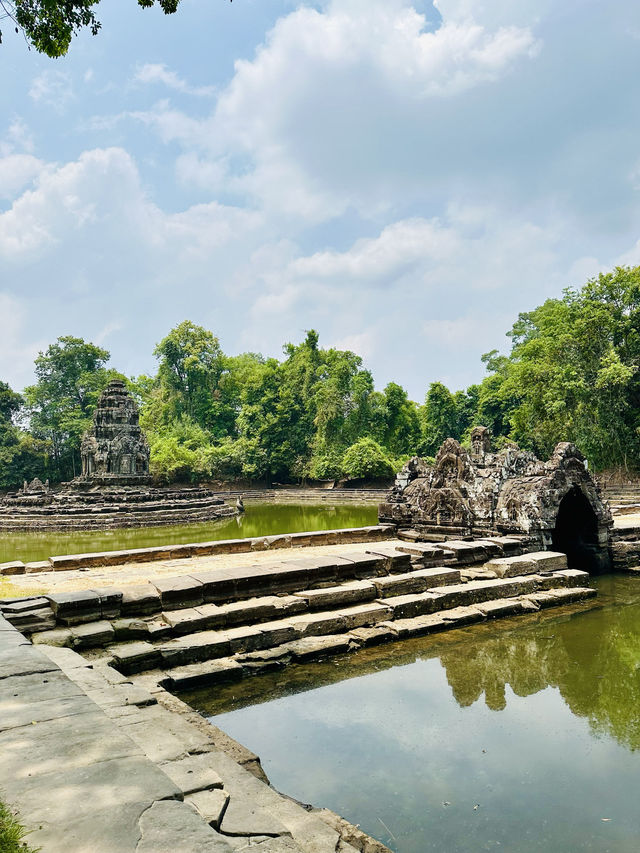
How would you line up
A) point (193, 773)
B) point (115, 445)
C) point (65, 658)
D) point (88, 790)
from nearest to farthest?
point (88, 790) → point (193, 773) → point (65, 658) → point (115, 445)

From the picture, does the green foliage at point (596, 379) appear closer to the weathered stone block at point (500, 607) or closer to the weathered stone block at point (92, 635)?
the weathered stone block at point (500, 607)

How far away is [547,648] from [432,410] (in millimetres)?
41023

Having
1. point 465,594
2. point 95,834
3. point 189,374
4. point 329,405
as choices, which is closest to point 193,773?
point 95,834

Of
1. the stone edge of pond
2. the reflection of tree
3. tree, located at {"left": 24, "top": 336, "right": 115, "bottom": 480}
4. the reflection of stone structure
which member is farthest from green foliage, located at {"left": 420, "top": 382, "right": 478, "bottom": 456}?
the reflection of tree

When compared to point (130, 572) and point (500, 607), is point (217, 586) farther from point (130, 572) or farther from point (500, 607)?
point (500, 607)

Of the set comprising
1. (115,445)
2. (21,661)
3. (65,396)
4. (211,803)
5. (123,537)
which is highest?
(65,396)

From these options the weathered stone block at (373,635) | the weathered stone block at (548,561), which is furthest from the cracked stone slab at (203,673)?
the weathered stone block at (548,561)

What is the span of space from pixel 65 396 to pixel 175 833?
55284mm

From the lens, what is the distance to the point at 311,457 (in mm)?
45281

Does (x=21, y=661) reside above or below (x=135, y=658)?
above

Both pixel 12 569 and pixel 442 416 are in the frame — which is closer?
pixel 12 569

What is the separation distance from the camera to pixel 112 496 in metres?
23.7

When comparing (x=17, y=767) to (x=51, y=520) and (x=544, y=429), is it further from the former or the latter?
(x=544, y=429)

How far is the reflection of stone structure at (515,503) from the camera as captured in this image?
8784mm
